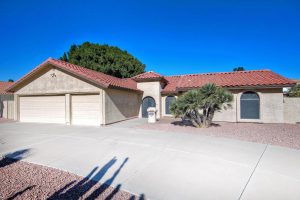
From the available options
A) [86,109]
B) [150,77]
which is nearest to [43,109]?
[86,109]

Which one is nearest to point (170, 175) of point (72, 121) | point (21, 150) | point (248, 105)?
point (21, 150)

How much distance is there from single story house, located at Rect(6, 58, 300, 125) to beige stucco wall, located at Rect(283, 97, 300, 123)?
67 mm

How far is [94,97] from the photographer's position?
1401 cm

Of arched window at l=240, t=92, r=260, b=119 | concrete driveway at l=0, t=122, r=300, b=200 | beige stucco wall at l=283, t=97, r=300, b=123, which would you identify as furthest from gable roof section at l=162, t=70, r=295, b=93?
concrete driveway at l=0, t=122, r=300, b=200

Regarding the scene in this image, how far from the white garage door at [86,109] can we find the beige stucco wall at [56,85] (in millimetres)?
592

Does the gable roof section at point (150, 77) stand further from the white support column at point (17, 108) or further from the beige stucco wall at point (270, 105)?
the white support column at point (17, 108)

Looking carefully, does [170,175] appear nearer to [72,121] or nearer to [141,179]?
[141,179]

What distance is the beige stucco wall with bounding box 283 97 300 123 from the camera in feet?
49.6

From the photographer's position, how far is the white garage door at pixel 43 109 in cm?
1508

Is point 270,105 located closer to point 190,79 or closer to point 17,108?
point 190,79

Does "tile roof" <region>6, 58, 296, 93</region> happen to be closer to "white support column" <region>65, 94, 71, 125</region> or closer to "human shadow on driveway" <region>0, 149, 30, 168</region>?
"white support column" <region>65, 94, 71, 125</region>

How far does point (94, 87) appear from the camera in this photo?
13805 millimetres

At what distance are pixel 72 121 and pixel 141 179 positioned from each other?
11755 millimetres

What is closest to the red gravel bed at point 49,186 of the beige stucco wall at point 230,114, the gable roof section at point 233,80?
the beige stucco wall at point 230,114
